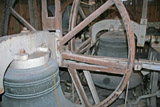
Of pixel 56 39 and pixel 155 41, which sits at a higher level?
pixel 56 39

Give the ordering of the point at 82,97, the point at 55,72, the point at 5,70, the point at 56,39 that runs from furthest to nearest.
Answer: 1. the point at 82,97
2. the point at 56,39
3. the point at 55,72
4. the point at 5,70

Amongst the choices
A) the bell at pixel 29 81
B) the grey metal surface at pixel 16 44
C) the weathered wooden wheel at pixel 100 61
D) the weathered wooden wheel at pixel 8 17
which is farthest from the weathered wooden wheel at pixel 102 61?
the weathered wooden wheel at pixel 8 17

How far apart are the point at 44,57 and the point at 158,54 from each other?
139 centimetres

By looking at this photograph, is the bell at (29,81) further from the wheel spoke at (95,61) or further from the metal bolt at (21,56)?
the wheel spoke at (95,61)

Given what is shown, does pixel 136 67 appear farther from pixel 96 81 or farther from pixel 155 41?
pixel 155 41

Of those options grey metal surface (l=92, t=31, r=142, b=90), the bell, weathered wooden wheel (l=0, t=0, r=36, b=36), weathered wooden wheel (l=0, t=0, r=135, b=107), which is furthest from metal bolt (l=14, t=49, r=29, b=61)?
grey metal surface (l=92, t=31, r=142, b=90)

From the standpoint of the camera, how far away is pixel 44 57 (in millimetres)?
581

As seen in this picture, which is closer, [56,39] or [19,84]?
[19,84]

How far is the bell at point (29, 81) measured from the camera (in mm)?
528

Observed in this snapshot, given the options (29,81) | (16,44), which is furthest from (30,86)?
(16,44)

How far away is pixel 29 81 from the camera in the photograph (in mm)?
533

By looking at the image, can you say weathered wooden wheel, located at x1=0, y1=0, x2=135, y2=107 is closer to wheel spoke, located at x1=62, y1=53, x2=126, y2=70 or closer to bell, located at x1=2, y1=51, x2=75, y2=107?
wheel spoke, located at x1=62, y1=53, x2=126, y2=70

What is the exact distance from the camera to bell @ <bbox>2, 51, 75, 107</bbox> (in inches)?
20.8

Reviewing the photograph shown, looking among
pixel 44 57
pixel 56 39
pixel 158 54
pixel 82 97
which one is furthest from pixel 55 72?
pixel 158 54
